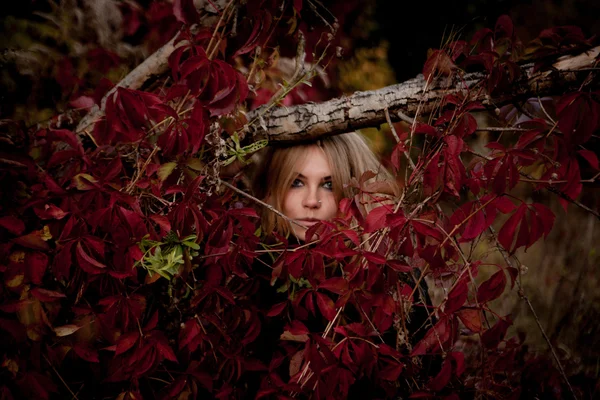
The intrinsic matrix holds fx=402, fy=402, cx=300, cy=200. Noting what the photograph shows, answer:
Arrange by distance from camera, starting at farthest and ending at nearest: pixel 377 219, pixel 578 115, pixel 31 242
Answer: pixel 31 242
pixel 377 219
pixel 578 115

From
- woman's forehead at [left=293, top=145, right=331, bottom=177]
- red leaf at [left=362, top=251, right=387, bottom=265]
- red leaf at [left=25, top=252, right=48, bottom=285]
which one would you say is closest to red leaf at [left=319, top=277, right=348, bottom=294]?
red leaf at [left=362, top=251, right=387, bottom=265]

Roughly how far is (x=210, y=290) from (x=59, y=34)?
2.37 metres

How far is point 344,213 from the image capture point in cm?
108

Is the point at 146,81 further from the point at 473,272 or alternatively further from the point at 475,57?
the point at 473,272

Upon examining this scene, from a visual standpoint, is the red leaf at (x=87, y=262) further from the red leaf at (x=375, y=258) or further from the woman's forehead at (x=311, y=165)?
the woman's forehead at (x=311, y=165)

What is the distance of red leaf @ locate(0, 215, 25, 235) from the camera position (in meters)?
1.04

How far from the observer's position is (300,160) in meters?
1.56

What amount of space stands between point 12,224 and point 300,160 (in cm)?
94

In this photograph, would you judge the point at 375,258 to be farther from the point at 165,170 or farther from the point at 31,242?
the point at 31,242

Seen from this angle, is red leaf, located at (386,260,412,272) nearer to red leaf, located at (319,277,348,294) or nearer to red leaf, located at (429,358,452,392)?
red leaf, located at (319,277,348,294)

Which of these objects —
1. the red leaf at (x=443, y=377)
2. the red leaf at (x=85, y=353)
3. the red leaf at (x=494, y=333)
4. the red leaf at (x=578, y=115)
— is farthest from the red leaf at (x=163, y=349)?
the red leaf at (x=578, y=115)

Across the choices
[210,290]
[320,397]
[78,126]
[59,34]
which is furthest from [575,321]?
[59,34]

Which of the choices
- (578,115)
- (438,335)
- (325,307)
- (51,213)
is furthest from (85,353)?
(578,115)

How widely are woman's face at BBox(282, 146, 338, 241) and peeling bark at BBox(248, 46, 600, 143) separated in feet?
0.43
